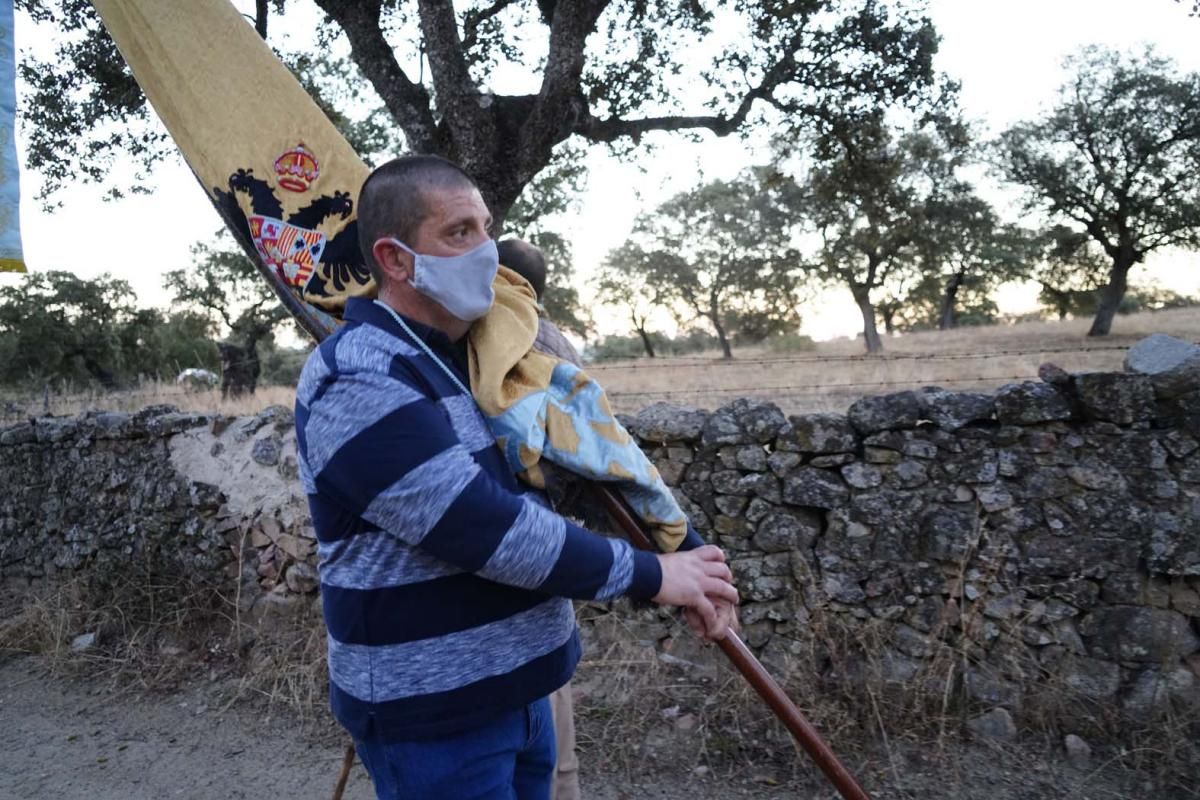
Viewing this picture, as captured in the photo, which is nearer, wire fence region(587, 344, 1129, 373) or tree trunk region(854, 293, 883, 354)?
wire fence region(587, 344, 1129, 373)

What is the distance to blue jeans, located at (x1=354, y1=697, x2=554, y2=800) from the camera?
144cm

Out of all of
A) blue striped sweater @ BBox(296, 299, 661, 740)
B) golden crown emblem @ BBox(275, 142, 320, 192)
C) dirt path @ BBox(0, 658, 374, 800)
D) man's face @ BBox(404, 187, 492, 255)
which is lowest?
dirt path @ BBox(0, 658, 374, 800)

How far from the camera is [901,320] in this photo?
47406 millimetres

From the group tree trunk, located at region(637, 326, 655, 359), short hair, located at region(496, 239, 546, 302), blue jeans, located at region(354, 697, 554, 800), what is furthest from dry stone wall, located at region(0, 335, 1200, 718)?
tree trunk, located at region(637, 326, 655, 359)

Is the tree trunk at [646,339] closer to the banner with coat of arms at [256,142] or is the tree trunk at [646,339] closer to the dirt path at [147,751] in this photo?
the dirt path at [147,751]

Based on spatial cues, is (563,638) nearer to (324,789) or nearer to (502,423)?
(502,423)

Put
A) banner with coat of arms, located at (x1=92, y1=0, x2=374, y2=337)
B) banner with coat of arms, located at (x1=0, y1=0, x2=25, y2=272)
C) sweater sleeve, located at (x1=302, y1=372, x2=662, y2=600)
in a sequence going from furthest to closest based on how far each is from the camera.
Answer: banner with coat of arms, located at (x1=0, y1=0, x2=25, y2=272)
banner with coat of arms, located at (x1=92, y1=0, x2=374, y2=337)
sweater sleeve, located at (x1=302, y1=372, x2=662, y2=600)

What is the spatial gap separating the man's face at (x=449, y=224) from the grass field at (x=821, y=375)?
4.61 m

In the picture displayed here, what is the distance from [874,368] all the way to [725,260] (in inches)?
743

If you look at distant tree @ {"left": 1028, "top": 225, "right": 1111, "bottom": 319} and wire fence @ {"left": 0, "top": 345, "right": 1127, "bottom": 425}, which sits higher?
distant tree @ {"left": 1028, "top": 225, "right": 1111, "bottom": 319}

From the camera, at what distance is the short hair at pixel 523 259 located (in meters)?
2.62

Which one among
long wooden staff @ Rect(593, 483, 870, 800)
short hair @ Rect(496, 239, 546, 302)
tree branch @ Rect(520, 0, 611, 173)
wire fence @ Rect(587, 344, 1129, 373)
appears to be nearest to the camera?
long wooden staff @ Rect(593, 483, 870, 800)

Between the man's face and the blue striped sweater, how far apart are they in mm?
161

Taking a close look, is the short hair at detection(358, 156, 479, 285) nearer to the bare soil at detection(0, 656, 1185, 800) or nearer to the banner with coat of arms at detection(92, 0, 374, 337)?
the banner with coat of arms at detection(92, 0, 374, 337)
